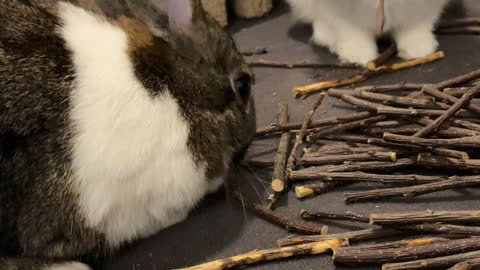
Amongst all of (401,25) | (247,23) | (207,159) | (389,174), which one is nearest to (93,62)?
(207,159)

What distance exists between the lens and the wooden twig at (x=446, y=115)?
1358mm

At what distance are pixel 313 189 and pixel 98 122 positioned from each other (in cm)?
53

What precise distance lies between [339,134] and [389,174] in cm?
22

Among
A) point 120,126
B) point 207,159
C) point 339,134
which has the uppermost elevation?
point 120,126

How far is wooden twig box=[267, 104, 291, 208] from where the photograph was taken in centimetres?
133

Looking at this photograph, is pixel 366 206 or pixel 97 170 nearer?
pixel 97 170

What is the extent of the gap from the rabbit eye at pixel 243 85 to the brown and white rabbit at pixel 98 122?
0.26ft

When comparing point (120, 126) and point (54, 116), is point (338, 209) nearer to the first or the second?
point (120, 126)

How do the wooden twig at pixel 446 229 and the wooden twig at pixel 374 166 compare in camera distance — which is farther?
the wooden twig at pixel 374 166

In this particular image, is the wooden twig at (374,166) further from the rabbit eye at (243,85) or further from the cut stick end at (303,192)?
the rabbit eye at (243,85)

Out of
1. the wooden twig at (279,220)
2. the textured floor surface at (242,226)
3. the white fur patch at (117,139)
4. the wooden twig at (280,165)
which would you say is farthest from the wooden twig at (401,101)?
the white fur patch at (117,139)

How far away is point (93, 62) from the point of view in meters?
1.13

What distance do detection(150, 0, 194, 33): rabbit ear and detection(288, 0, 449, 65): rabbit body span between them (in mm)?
819

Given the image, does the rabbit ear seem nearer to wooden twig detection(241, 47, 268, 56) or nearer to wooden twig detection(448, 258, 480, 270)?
wooden twig detection(448, 258, 480, 270)
